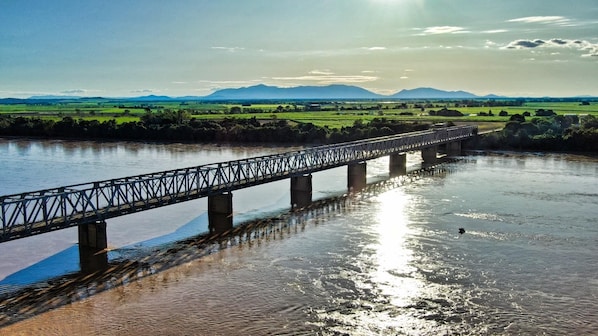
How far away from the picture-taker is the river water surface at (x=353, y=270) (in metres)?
17.9

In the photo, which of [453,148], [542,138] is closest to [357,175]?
[453,148]

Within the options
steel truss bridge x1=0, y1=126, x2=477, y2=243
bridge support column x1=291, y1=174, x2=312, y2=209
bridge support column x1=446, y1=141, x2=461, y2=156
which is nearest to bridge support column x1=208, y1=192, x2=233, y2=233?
steel truss bridge x1=0, y1=126, x2=477, y2=243

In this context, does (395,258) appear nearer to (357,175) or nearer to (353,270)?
(353,270)

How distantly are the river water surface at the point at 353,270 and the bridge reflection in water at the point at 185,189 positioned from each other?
3.86ft

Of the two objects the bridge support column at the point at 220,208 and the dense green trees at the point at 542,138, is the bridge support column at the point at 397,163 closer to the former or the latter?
the dense green trees at the point at 542,138

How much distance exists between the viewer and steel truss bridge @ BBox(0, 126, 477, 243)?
22809mm

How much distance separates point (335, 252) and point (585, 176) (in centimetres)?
3163

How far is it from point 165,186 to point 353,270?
10.3 metres

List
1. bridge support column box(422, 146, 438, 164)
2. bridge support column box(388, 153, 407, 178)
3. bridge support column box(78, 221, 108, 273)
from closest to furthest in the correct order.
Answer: bridge support column box(78, 221, 108, 273), bridge support column box(388, 153, 407, 178), bridge support column box(422, 146, 438, 164)

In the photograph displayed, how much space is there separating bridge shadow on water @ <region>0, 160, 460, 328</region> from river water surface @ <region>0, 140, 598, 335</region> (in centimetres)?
13

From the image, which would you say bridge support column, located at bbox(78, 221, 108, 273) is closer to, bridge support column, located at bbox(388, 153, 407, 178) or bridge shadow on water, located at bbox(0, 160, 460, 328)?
bridge shadow on water, located at bbox(0, 160, 460, 328)

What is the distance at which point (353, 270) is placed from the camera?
22562 mm

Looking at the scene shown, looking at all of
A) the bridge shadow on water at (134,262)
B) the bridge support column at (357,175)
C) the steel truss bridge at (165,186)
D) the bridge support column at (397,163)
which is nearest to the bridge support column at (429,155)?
the steel truss bridge at (165,186)

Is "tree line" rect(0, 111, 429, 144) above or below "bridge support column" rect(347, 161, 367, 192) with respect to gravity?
above
